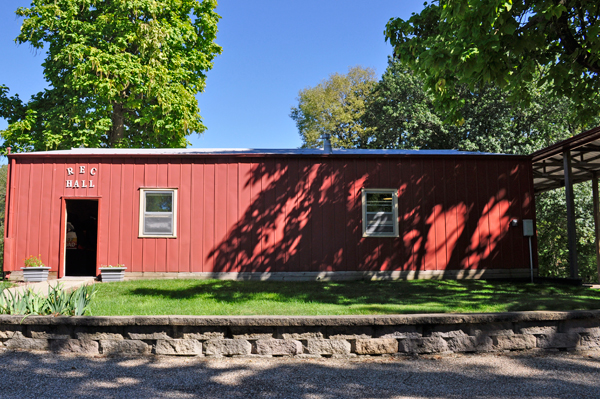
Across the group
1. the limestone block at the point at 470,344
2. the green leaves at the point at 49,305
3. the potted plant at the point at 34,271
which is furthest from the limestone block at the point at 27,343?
the potted plant at the point at 34,271

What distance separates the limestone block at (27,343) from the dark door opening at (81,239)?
817cm

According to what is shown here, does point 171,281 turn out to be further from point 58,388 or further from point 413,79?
point 413,79

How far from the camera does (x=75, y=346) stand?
483 cm

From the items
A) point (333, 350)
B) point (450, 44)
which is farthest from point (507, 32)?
point (333, 350)

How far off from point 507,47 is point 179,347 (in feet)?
23.8

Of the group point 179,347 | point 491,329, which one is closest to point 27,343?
point 179,347

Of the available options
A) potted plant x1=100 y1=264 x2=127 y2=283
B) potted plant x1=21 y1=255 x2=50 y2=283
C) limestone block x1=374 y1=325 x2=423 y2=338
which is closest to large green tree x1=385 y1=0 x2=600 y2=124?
limestone block x1=374 y1=325 x2=423 y2=338

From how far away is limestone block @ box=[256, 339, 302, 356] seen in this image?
4.67 metres

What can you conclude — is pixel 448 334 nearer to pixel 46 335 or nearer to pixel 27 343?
pixel 46 335

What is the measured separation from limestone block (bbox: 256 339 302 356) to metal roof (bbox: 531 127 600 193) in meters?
7.78

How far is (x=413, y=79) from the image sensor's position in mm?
23094

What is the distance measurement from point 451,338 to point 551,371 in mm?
963

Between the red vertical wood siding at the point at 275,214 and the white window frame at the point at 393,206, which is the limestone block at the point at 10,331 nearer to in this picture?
the red vertical wood siding at the point at 275,214

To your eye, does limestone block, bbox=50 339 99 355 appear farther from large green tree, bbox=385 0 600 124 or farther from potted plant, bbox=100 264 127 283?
large green tree, bbox=385 0 600 124
